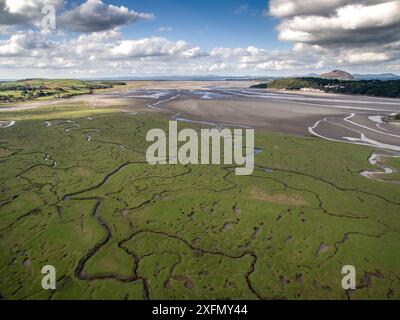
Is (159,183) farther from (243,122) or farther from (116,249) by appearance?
(243,122)

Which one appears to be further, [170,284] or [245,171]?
[245,171]

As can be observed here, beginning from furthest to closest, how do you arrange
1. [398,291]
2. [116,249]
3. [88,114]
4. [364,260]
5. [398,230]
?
[88,114]
[398,230]
[116,249]
[364,260]
[398,291]

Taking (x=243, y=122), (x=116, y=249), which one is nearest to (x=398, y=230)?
(x=116, y=249)

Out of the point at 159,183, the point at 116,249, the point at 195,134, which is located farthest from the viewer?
the point at 195,134

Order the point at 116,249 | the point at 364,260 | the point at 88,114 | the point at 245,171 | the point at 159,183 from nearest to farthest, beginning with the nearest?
1. the point at 364,260
2. the point at 116,249
3. the point at 159,183
4. the point at 245,171
5. the point at 88,114

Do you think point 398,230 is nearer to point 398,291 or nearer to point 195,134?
point 398,291

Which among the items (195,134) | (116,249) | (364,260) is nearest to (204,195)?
(116,249)
